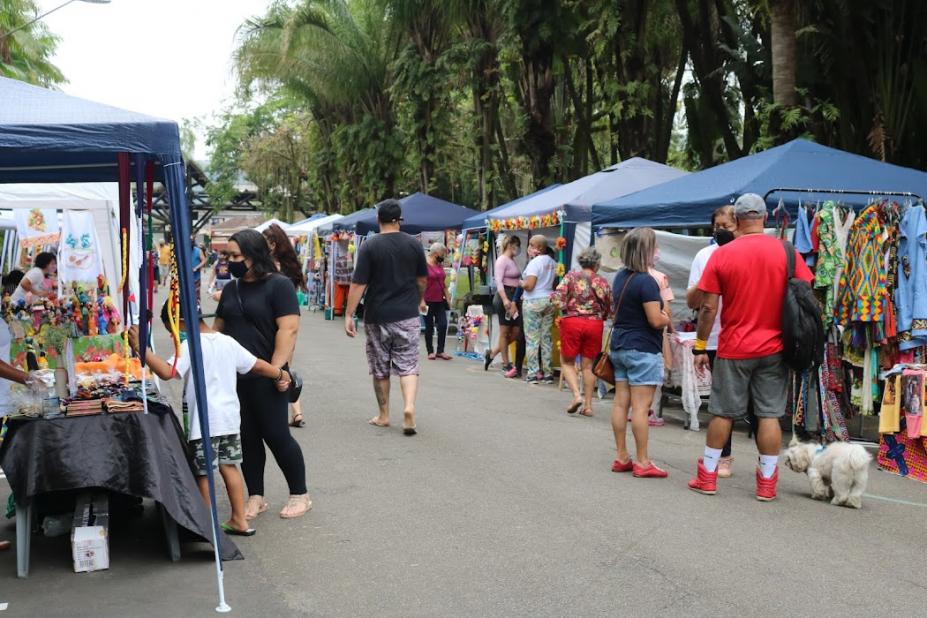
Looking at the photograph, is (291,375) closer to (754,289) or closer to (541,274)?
(754,289)

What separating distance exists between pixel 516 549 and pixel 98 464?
231 cm

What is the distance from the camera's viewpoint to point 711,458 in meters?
6.90

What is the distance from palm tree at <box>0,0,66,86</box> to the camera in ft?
78.7

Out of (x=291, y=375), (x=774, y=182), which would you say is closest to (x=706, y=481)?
(x=291, y=375)

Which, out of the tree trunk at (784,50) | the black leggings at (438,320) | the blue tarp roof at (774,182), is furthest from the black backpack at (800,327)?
the black leggings at (438,320)

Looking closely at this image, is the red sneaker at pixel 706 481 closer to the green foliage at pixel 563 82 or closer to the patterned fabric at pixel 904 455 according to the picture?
the patterned fabric at pixel 904 455

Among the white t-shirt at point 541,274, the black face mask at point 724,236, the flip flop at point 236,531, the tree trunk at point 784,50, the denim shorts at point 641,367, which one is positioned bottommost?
the flip flop at point 236,531

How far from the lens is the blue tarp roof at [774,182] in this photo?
31.9 feet

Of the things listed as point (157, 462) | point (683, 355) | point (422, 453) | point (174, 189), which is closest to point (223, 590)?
point (157, 462)

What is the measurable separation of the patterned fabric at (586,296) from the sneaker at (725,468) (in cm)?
285

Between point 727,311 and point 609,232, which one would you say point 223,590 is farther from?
point 609,232

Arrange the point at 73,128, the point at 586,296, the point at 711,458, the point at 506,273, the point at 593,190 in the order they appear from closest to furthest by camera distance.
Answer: the point at 73,128, the point at 711,458, the point at 586,296, the point at 593,190, the point at 506,273

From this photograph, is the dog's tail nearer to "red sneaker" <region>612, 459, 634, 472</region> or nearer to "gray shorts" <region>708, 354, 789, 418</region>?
"gray shorts" <region>708, 354, 789, 418</region>

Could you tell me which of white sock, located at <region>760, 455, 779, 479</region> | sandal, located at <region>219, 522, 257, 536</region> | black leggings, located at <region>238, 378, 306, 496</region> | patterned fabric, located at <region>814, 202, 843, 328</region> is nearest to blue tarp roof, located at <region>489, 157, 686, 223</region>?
patterned fabric, located at <region>814, 202, 843, 328</region>
